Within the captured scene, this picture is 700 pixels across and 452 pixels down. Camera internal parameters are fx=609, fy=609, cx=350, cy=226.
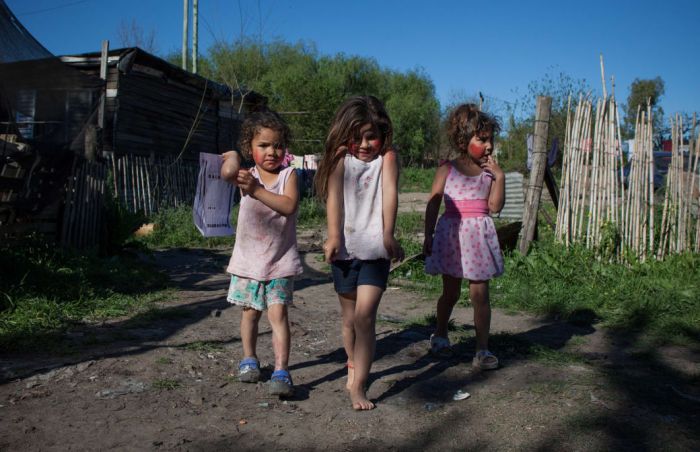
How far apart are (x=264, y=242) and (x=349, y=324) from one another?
60 cm

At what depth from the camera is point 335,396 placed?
302 cm

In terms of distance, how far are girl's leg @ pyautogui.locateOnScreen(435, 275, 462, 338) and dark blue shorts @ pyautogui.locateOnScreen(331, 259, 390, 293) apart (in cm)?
86

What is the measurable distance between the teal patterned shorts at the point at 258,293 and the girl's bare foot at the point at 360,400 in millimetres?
579

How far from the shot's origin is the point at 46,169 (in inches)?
238

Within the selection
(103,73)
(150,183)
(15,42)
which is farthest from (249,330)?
(103,73)

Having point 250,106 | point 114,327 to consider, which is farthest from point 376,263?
point 250,106

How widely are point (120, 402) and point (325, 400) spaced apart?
37.2 inches

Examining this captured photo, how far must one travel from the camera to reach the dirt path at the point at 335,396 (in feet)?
7.98

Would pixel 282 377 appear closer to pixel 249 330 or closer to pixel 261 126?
pixel 249 330

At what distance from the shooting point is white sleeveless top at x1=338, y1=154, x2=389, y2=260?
2.87 metres

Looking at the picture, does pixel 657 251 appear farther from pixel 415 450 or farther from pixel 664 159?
pixel 664 159

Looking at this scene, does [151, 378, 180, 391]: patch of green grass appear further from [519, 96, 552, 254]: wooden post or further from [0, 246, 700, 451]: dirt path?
[519, 96, 552, 254]: wooden post

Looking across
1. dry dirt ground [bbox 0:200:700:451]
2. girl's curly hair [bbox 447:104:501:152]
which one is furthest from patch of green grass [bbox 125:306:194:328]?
girl's curly hair [bbox 447:104:501:152]

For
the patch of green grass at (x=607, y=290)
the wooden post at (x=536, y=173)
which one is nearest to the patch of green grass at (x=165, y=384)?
the patch of green grass at (x=607, y=290)
